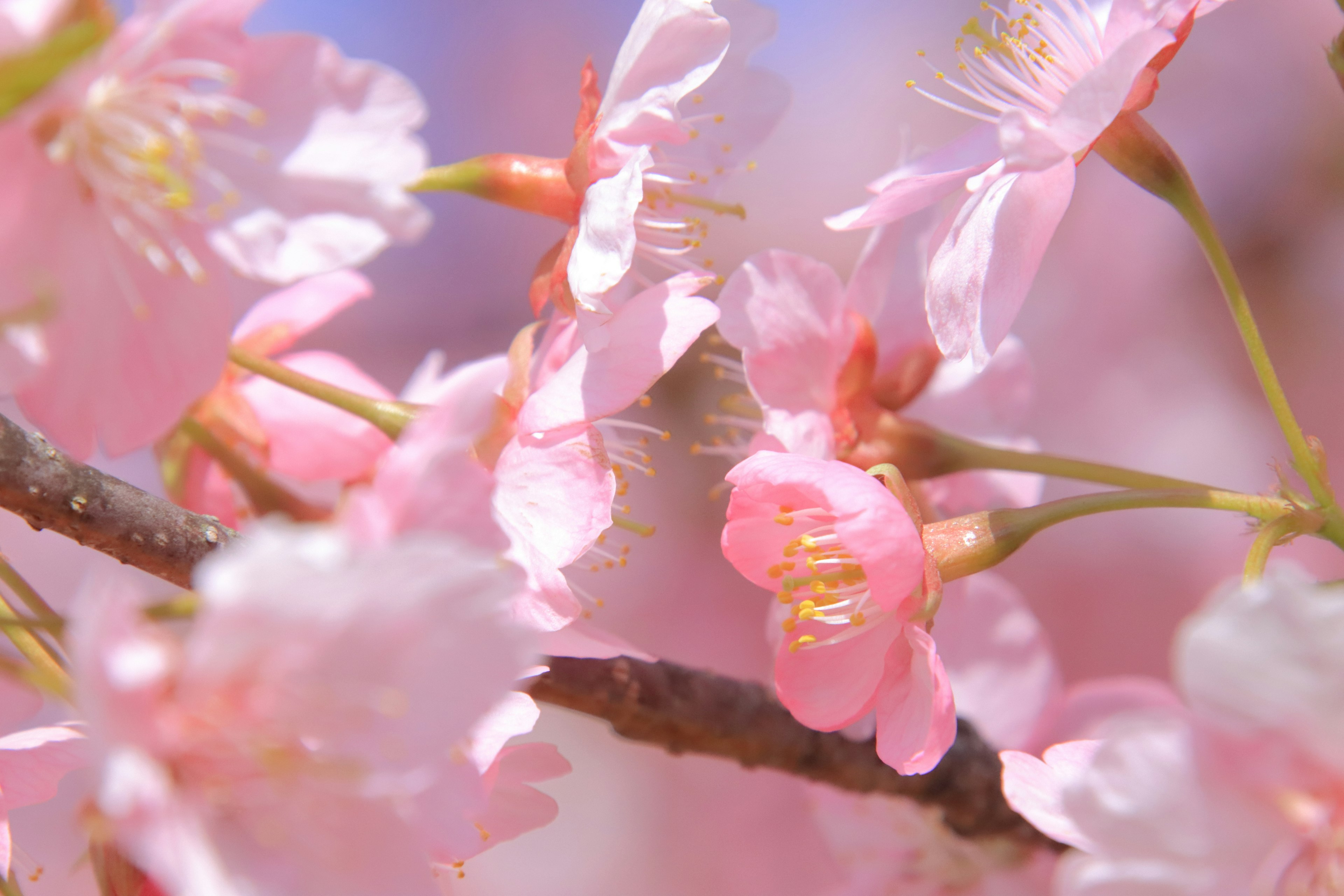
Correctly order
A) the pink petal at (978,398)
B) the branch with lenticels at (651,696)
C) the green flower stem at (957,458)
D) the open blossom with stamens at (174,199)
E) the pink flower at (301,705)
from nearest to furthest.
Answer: the pink flower at (301,705), the open blossom with stamens at (174,199), the branch with lenticels at (651,696), the green flower stem at (957,458), the pink petal at (978,398)

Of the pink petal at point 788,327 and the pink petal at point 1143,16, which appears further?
the pink petal at point 788,327

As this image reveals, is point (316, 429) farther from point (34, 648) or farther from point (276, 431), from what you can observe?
point (34, 648)

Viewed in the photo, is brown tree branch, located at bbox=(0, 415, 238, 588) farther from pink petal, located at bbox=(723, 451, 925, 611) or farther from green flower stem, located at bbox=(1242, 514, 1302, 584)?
green flower stem, located at bbox=(1242, 514, 1302, 584)

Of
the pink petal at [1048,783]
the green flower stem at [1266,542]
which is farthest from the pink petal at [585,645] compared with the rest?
the green flower stem at [1266,542]

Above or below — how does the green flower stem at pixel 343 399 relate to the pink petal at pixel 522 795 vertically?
above

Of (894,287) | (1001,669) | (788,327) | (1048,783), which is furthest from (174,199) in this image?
(1001,669)

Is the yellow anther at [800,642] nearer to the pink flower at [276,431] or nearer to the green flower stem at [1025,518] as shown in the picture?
the green flower stem at [1025,518]
